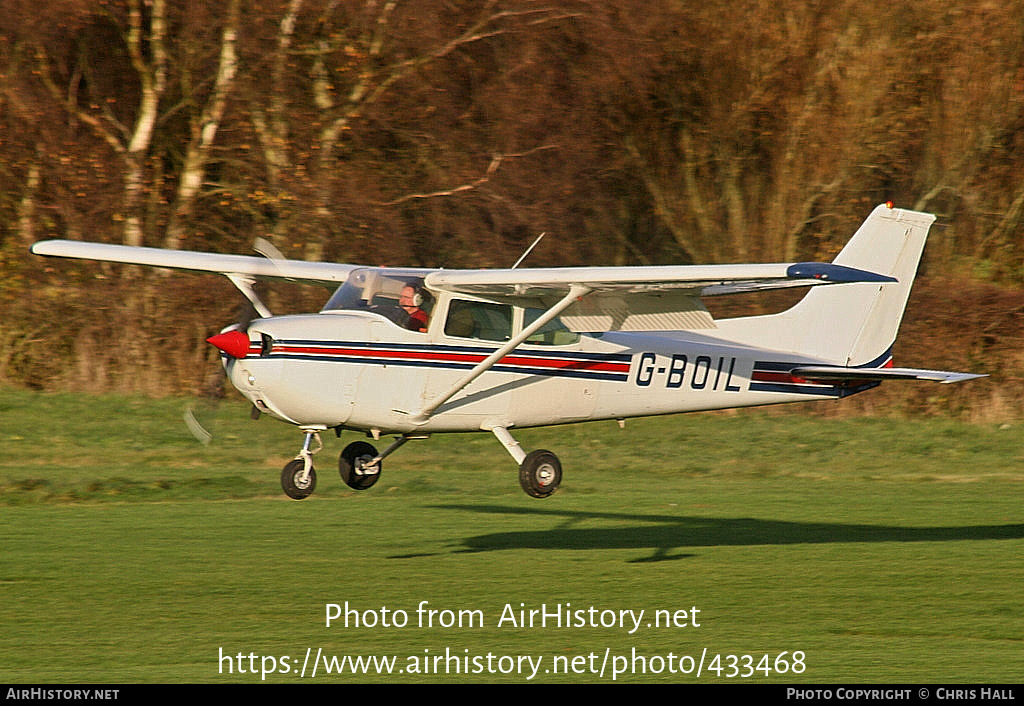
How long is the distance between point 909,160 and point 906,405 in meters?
5.20

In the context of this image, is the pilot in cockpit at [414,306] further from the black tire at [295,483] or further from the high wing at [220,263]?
the black tire at [295,483]

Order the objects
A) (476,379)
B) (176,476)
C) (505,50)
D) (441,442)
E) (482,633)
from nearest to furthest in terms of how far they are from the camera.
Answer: (482,633) → (476,379) → (176,476) → (441,442) → (505,50)

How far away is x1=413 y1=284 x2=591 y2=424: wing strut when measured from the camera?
10750mm

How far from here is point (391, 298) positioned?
11.2m

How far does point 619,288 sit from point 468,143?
44.5 ft

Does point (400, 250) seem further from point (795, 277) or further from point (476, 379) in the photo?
point (795, 277)

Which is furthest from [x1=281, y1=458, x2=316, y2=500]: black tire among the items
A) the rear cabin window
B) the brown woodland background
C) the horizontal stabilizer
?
the brown woodland background

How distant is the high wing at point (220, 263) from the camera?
483 inches

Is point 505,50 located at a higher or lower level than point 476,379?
higher

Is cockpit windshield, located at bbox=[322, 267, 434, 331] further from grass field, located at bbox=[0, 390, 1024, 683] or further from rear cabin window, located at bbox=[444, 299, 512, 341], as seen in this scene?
grass field, located at bbox=[0, 390, 1024, 683]

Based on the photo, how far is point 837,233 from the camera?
971 inches

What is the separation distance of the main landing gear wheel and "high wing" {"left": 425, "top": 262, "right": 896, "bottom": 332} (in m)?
1.20

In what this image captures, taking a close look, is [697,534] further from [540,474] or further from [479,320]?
[479,320]
